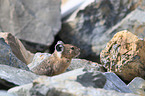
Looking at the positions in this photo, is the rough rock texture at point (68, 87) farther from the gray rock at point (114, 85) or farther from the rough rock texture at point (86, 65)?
the rough rock texture at point (86, 65)

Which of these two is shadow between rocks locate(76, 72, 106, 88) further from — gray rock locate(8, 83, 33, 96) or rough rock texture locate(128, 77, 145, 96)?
rough rock texture locate(128, 77, 145, 96)

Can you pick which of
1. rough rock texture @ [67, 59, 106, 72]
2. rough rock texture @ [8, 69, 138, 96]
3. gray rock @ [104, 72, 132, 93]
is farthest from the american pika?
rough rock texture @ [67, 59, 106, 72]

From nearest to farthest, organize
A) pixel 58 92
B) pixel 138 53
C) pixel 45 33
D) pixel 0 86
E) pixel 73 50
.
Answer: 1. pixel 58 92
2. pixel 0 86
3. pixel 73 50
4. pixel 138 53
5. pixel 45 33

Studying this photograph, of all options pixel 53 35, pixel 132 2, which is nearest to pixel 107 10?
pixel 132 2

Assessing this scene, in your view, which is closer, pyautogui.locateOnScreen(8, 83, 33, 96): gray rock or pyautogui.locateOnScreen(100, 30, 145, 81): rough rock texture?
pyautogui.locateOnScreen(8, 83, 33, 96): gray rock

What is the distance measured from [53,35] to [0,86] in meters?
3.57

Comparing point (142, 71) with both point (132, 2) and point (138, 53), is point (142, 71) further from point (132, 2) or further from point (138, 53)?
point (132, 2)

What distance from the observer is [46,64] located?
7.02 feet

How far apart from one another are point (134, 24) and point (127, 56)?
7.96ft

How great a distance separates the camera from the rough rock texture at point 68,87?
1.20 m

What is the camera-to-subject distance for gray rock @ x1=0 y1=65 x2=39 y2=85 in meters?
1.66

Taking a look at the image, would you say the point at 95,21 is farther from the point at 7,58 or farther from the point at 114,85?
the point at 114,85

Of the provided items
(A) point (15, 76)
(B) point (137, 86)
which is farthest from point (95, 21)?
(A) point (15, 76)

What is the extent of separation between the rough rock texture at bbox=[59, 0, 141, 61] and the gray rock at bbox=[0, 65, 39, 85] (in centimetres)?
339
